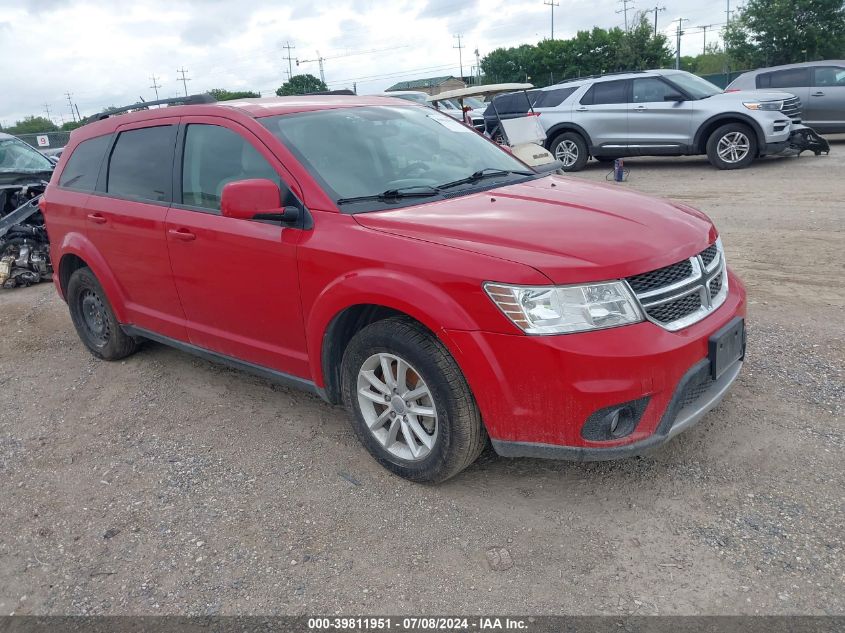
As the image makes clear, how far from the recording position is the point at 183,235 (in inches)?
A: 157

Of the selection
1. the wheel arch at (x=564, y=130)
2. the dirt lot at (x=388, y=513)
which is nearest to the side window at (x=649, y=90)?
the wheel arch at (x=564, y=130)

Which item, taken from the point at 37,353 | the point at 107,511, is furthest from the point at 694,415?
the point at 37,353

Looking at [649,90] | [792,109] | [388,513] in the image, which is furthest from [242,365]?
[792,109]

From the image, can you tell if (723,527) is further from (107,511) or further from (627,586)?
(107,511)

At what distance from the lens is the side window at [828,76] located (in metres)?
14.1

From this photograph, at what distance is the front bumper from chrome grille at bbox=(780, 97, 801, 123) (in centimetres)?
1119

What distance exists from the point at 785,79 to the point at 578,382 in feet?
49.0

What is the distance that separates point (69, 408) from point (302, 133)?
98.6 inches

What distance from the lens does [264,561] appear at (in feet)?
9.52

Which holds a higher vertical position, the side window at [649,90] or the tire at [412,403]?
the side window at [649,90]

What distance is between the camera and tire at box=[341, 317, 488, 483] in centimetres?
297

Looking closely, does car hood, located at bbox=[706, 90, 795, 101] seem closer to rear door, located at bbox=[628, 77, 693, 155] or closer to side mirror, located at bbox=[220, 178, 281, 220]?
rear door, located at bbox=[628, 77, 693, 155]

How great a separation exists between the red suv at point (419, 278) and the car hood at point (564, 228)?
0.04 ft

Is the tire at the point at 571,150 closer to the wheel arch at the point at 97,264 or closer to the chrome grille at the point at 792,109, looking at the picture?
the chrome grille at the point at 792,109
